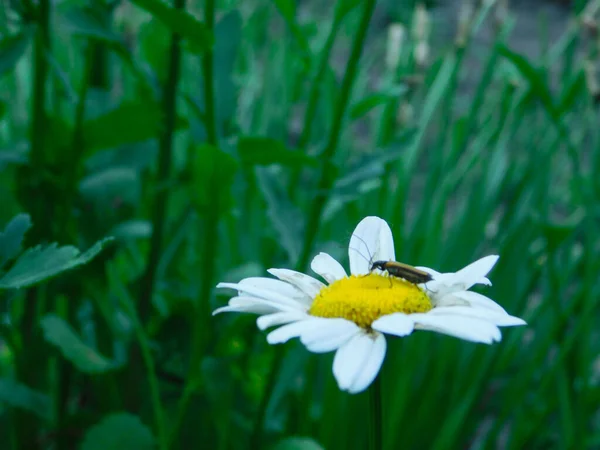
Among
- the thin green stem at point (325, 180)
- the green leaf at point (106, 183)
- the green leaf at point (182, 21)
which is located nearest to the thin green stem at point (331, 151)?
the thin green stem at point (325, 180)

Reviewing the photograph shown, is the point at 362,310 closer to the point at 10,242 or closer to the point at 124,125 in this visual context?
the point at 10,242

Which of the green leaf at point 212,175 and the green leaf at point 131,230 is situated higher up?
the green leaf at point 212,175

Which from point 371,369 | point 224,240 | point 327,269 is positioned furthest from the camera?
point 224,240

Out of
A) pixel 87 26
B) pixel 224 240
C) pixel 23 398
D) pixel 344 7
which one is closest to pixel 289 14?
pixel 344 7

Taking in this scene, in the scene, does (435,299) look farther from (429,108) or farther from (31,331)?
(429,108)

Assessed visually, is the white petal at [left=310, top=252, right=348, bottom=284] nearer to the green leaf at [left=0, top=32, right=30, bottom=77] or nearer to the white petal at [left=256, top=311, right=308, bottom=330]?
the white petal at [left=256, top=311, right=308, bottom=330]

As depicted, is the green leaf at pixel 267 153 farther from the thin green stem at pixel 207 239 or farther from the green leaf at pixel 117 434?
the green leaf at pixel 117 434

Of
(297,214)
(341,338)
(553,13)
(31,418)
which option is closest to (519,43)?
(553,13)
